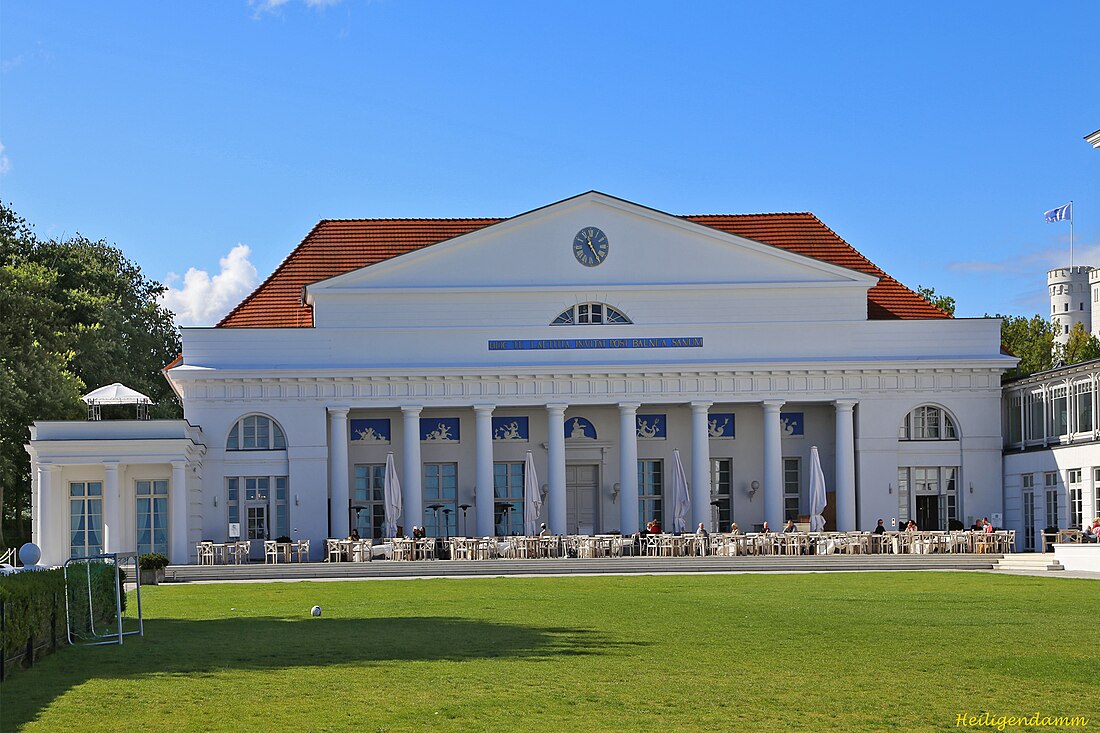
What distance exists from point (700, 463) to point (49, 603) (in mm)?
32308

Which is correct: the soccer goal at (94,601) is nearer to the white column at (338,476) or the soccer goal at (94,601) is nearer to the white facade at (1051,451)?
the white column at (338,476)

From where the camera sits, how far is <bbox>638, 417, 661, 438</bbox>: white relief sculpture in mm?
49750

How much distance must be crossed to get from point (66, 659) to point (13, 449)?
3918 cm

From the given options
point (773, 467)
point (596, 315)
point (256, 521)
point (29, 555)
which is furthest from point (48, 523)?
point (29, 555)

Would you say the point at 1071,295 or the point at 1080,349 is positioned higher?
the point at 1071,295

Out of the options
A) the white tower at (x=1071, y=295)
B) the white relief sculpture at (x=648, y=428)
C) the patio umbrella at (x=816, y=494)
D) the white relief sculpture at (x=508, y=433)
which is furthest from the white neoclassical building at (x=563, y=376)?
the white tower at (x=1071, y=295)

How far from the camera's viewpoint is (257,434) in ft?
155

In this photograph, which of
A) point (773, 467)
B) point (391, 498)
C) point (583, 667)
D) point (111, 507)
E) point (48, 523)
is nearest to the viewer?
point (583, 667)

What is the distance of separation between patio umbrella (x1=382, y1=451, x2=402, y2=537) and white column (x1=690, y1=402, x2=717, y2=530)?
31.2ft

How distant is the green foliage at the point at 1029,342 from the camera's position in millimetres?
78688

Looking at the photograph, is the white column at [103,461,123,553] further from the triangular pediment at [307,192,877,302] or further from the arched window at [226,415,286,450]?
the triangular pediment at [307,192,877,302]

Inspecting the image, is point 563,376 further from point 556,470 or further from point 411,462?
point 411,462

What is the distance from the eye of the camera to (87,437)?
4238cm

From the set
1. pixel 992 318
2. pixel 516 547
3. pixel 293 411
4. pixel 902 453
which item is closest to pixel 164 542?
pixel 293 411
